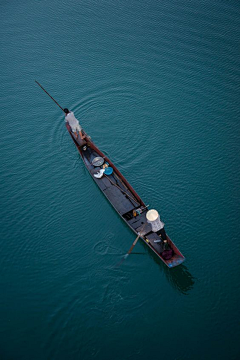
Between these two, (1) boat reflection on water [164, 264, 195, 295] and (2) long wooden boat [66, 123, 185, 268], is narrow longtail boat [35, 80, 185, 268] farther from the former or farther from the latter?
(1) boat reflection on water [164, 264, 195, 295]

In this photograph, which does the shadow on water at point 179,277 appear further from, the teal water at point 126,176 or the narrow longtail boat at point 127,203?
the narrow longtail boat at point 127,203

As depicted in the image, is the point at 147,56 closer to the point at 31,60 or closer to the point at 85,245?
the point at 31,60

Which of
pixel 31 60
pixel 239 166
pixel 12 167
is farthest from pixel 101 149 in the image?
pixel 31 60

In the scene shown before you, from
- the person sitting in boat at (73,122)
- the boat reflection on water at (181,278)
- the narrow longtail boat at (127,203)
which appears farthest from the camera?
the person sitting in boat at (73,122)

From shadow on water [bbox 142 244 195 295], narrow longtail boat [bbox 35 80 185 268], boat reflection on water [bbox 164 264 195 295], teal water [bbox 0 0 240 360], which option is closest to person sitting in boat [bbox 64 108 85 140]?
narrow longtail boat [bbox 35 80 185 268]

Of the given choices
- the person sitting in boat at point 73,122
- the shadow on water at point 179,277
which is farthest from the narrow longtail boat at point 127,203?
the shadow on water at point 179,277
